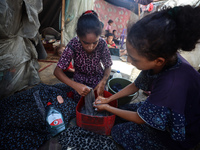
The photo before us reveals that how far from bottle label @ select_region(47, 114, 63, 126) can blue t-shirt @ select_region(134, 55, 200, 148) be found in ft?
3.17

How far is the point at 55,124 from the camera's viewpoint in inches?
53.6

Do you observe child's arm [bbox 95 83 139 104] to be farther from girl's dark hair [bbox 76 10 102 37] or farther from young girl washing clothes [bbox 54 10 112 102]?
girl's dark hair [bbox 76 10 102 37]

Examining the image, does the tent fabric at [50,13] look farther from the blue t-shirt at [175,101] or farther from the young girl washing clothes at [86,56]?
the blue t-shirt at [175,101]

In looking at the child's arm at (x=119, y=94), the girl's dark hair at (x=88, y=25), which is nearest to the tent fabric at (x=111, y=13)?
the girl's dark hair at (x=88, y=25)

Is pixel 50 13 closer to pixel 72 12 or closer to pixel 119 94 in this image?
pixel 72 12

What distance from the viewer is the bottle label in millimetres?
1361

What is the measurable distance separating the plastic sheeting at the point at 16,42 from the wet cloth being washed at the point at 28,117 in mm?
438

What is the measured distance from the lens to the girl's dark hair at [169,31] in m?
0.67

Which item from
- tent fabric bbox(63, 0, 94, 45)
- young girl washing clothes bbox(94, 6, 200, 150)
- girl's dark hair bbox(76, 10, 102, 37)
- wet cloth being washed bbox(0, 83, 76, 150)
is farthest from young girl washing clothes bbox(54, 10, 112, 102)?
tent fabric bbox(63, 0, 94, 45)

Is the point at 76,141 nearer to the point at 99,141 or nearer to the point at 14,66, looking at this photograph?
the point at 99,141

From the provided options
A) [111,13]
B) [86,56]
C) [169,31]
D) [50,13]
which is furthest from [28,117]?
[111,13]

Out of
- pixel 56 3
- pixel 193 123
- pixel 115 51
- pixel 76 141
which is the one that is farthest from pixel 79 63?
pixel 56 3

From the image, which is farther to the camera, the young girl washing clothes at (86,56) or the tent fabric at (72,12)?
the tent fabric at (72,12)

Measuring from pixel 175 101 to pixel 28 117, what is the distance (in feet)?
5.01
